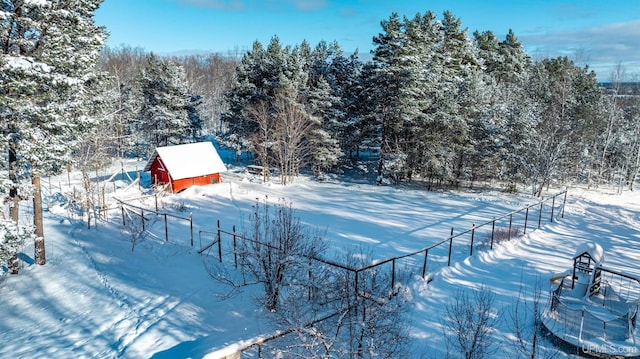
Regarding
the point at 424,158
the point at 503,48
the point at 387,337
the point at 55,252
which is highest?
the point at 503,48

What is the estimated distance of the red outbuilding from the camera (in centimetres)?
2920

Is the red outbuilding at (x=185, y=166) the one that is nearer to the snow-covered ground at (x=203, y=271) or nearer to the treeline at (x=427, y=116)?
the snow-covered ground at (x=203, y=271)

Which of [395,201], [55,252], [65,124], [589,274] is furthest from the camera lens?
[395,201]

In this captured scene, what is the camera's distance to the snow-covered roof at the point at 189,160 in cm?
2920

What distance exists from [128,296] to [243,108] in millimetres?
28963

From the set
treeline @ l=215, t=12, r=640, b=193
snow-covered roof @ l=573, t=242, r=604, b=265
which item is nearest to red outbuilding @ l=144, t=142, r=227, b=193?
treeline @ l=215, t=12, r=640, b=193

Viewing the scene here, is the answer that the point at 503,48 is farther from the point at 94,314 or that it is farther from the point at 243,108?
the point at 94,314

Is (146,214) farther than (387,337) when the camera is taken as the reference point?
Yes

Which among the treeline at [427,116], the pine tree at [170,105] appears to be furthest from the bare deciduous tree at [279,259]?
the pine tree at [170,105]

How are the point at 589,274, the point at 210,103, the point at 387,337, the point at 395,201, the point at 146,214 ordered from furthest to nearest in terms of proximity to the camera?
the point at 210,103 → the point at 395,201 → the point at 146,214 → the point at 589,274 → the point at 387,337

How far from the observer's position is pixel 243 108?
38.7 metres

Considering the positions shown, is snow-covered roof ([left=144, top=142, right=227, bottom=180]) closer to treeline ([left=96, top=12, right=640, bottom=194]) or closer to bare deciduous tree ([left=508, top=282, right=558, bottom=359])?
treeline ([left=96, top=12, right=640, bottom=194])

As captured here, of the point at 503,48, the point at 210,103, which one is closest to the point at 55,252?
the point at 503,48

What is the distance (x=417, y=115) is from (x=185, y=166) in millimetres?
17713
